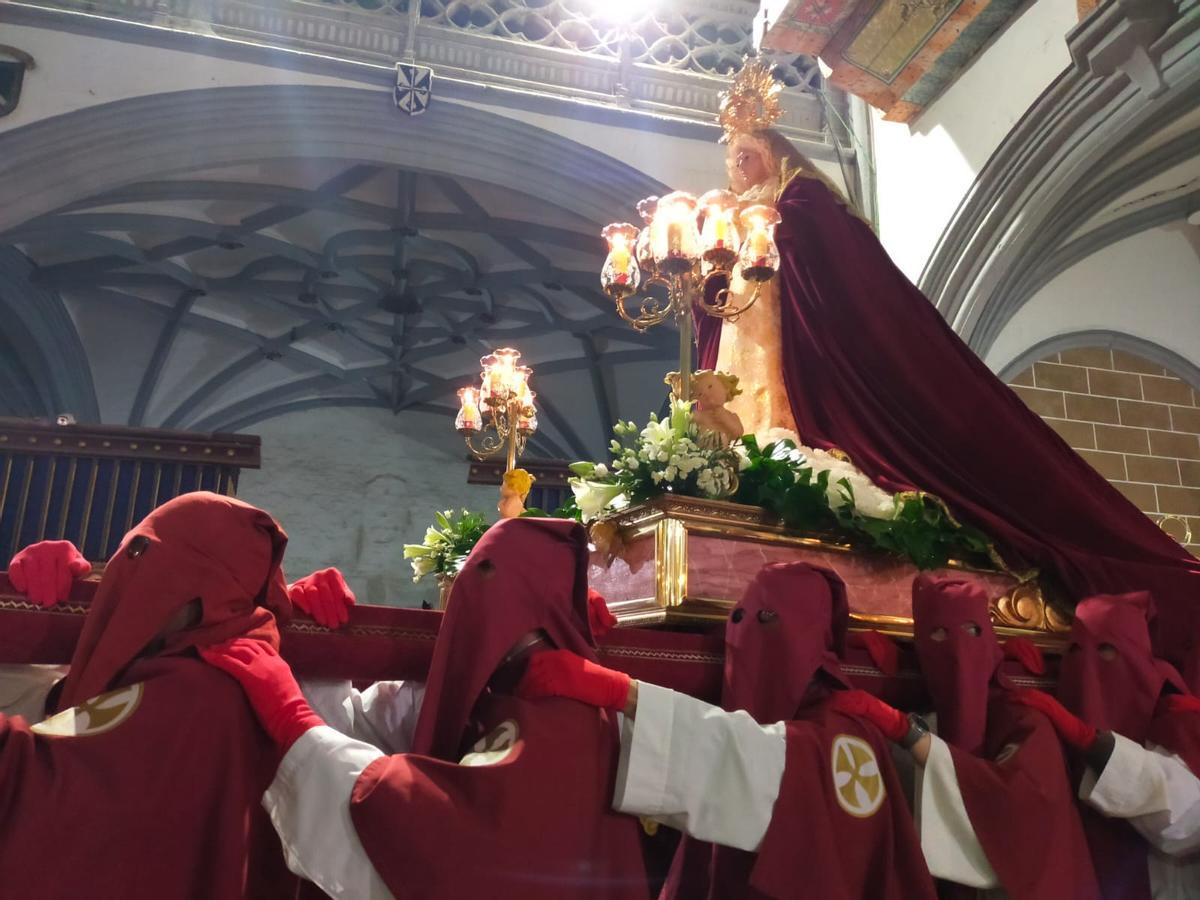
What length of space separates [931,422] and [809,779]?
1658 millimetres

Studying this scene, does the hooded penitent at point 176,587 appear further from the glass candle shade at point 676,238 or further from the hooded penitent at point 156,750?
the glass candle shade at point 676,238

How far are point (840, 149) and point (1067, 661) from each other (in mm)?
5350

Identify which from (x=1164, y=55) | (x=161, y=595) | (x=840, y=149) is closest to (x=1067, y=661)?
(x=161, y=595)

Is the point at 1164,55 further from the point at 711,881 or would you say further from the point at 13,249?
the point at 13,249

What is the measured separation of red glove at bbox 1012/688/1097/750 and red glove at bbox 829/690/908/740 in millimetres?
407

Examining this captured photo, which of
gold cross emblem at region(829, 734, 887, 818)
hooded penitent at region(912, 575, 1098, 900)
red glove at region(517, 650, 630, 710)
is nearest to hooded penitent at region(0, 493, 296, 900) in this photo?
red glove at region(517, 650, 630, 710)

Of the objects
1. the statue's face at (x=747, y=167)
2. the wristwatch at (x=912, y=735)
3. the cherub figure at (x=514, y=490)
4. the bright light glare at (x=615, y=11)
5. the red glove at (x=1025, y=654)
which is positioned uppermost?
the bright light glare at (x=615, y=11)

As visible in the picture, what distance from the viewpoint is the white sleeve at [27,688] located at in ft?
6.28

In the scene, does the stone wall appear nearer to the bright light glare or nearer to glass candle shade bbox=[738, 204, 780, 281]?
the bright light glare

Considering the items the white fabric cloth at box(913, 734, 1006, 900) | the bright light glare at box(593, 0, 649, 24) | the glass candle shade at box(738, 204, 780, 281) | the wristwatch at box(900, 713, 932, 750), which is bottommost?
the white fabric cloth at box(913, 734, 1006, 900)

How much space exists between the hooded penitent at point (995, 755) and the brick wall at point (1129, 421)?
3.89 m

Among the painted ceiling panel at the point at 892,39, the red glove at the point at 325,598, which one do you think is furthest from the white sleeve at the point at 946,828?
the painted ceiling panel at the point at 892,39

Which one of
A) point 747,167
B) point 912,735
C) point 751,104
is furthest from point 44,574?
point 751,104

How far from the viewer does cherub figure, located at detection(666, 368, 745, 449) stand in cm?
293
